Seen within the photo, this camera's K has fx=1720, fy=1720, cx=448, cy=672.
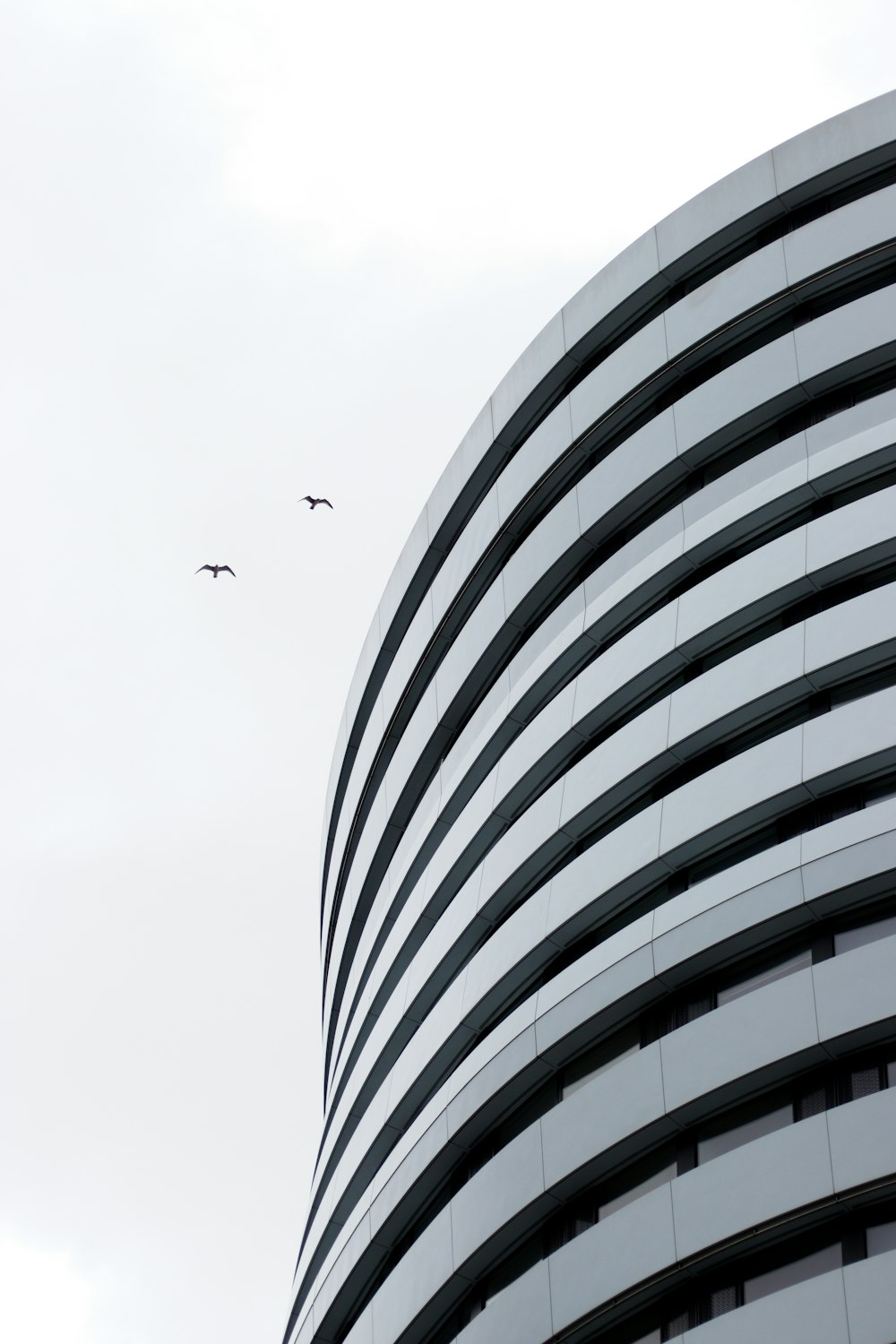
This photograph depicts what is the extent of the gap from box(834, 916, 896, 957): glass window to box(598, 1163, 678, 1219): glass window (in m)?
4.05

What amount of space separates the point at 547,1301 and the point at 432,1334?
5.32 meters

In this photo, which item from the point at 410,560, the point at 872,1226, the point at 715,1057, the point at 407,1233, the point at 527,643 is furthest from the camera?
the point at 410,560

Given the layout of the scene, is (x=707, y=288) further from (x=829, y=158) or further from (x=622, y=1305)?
(x=622, y=1305)

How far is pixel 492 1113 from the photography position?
29.3m

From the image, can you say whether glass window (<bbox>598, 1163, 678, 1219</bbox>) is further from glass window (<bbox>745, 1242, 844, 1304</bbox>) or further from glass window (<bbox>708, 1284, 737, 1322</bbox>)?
glass window (<bbox>745, 1242, 844, 1304</bbox>)

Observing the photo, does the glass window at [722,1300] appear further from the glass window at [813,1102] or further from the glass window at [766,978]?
the glass window at [766,978]

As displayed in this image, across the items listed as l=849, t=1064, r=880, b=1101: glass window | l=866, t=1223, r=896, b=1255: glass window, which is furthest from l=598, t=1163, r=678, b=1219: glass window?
l=866, t=1223, r=896, b=1255: glass window

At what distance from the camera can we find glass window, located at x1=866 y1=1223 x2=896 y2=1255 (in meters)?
21.5

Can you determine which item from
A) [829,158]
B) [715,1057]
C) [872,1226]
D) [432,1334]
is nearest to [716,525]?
[829,158]

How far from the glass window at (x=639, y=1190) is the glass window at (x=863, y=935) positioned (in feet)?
13.3

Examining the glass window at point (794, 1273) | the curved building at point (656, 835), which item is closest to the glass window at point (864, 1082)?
the curved building at point (656, 835)

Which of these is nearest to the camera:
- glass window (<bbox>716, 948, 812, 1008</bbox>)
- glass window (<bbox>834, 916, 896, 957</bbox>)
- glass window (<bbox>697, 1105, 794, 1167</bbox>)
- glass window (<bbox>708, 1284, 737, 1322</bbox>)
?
glass window (<bbox>708, 1284, 737, 1322</bbox>)

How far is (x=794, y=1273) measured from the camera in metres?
22.4

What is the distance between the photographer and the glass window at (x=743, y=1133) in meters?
23.7
